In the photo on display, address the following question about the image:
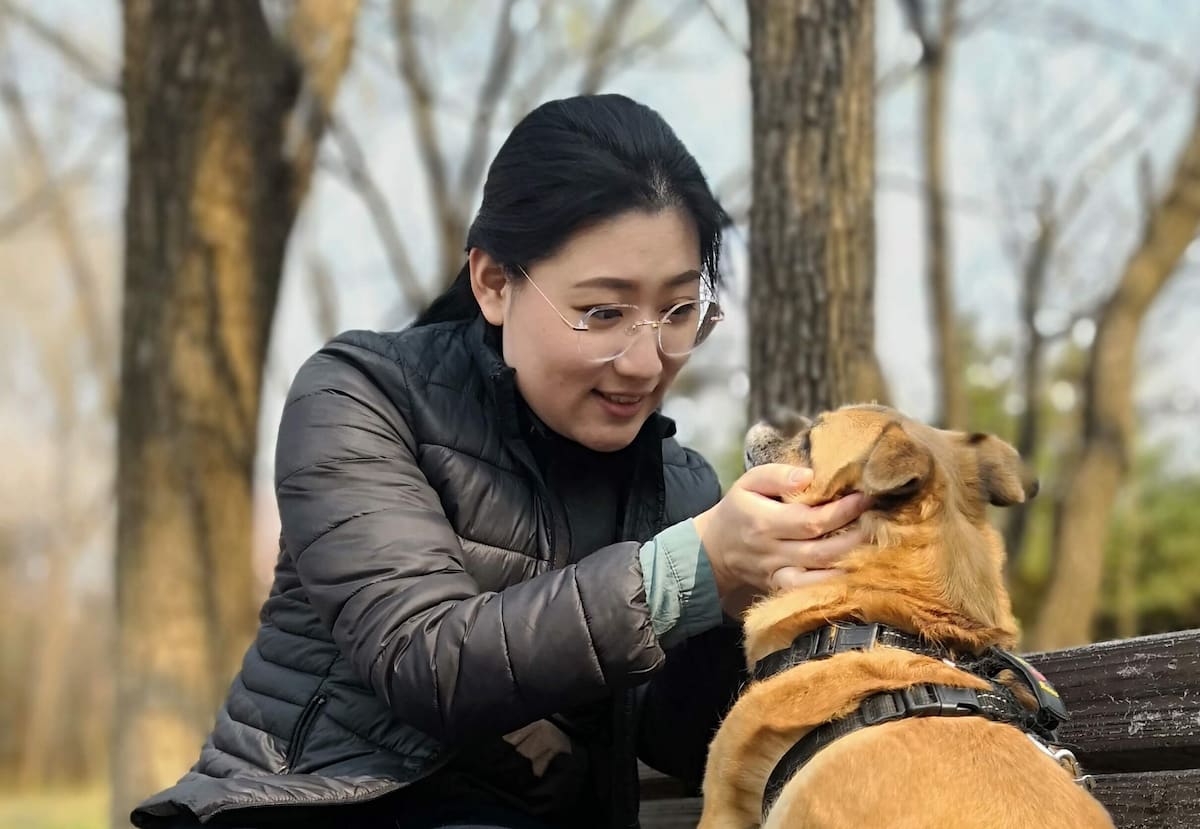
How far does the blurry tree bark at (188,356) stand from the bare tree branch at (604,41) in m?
9.89

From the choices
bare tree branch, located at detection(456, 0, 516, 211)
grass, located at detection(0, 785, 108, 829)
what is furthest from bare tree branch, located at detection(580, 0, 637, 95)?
grass, located at detection(0, 785, 108, 829)

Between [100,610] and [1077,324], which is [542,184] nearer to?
[1077,324]

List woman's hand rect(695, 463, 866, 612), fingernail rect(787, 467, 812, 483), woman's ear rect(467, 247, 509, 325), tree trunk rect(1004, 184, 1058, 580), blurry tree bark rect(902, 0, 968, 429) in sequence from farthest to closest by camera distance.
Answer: tree trunk rect(1004, 184, 1058, 580)
blurry tree bark rect(902, 0, 968, 429)
woman's ear rect(467, 247, 509, 325)
fingernail rect(787, 467, 812, 483)
woman's hand rect(695, 463, 866, 612)

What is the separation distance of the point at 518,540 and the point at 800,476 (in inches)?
27.5

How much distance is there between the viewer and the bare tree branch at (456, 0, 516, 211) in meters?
15.7

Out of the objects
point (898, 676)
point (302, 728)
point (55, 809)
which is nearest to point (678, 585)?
point (898, 676)

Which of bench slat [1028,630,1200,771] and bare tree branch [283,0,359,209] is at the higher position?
bare tree branch [283,0,359,209]

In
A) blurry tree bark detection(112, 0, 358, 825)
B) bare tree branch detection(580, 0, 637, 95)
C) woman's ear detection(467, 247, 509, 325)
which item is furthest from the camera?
bare tree branch detection(580, 0, 637, 95)

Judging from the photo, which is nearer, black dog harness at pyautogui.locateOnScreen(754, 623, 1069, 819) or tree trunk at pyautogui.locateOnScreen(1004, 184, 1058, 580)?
black dog harness at pyautogui.locateOnScreen(754, 623, 1069, 819)

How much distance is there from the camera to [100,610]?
137 ft

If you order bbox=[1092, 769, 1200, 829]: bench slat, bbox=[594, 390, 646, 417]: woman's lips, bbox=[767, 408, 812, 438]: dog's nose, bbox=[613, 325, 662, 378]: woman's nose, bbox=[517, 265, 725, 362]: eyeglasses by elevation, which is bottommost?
bbox=[1092, 769, 1200, 829]: bench slat

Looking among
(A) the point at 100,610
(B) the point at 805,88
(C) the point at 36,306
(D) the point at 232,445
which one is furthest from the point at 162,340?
(A) the point at 100,610

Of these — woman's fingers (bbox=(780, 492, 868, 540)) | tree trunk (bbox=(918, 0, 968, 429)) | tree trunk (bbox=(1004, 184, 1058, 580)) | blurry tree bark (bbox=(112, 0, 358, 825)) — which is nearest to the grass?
blurry tree bark (bbox=(112, 0, 358, 825))

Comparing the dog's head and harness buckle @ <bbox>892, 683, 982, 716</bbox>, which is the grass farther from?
harness buckle @ <bbox>892, 683, 982, 716</bbox>
